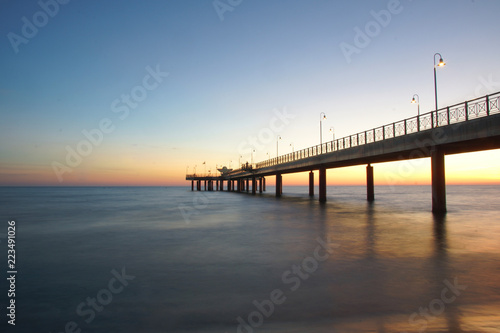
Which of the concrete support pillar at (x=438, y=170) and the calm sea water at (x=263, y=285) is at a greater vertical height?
the concrete support pillar at (x=438, y=170)

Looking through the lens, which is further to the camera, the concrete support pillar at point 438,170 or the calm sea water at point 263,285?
the concrete support pillar at point 438,170

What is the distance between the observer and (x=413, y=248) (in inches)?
527

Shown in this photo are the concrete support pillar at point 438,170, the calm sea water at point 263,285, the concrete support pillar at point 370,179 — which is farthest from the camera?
the concrete support pillar at point 370,179

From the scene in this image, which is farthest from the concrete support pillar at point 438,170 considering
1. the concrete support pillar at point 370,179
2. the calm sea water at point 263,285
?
the concrete support pillar at point 370,179

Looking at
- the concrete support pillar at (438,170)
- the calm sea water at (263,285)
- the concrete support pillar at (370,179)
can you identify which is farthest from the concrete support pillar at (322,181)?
the calm sea water at (263,285)

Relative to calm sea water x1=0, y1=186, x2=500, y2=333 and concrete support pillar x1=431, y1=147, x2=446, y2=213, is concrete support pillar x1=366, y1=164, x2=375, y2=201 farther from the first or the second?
calm sea water x1=0, y1=186, x2=500, y2=333

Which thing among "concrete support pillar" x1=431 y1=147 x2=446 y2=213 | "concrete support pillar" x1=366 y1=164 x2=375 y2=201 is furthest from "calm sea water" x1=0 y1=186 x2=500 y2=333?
"concrete support pillar" x1=366 y1=164 x2=375 y2=201

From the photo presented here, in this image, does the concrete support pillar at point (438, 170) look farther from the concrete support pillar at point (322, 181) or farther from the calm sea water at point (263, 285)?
the concrete support pillar at point (322, 181)

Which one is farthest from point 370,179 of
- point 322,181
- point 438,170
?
point 438,170

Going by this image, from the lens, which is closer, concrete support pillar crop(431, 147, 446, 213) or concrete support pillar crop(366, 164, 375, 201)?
concrete support pillar crop(431, 147, 446, 213)

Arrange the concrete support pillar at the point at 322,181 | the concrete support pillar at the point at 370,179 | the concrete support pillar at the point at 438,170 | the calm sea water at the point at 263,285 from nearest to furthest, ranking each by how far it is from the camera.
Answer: the calm sea water at the point at 263,285 → the concrete support pillar at the point at 438,170 → the concrete support pillar at the point at 322,181 → the concrete support pillar at the point at 370,179

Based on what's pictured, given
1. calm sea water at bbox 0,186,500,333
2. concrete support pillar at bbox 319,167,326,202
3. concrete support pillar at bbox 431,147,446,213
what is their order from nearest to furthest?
calm sea water at bbox 0,186,500,333, concrete support pillar at bbox 431,147,446,213, concrete support pillar at bbox 319,167,326,202

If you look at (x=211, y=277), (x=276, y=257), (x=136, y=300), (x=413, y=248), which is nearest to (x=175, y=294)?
(x=136, y=300)

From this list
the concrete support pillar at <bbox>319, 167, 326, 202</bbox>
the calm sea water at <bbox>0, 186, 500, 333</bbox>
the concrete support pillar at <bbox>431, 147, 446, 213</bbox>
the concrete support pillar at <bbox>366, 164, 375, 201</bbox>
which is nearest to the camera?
the calm sea water at <bbox>0, 186, 500, 333</bbox>
